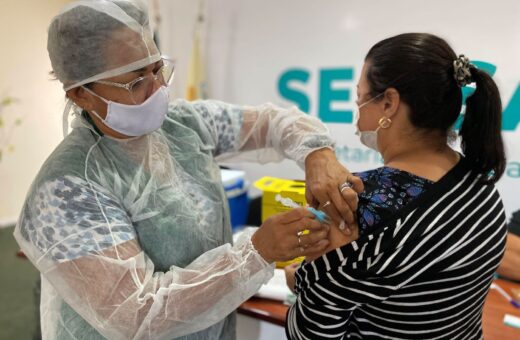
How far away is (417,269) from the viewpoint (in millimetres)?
748

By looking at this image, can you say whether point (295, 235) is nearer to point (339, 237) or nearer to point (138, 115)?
point (339, 237)

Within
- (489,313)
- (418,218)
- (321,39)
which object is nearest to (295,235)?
(418,218)

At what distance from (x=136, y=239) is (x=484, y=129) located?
0.84 meters

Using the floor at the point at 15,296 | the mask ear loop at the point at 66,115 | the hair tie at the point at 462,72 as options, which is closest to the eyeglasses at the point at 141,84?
the mask ear loop at the point at 66,115

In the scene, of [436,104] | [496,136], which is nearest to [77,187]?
[436,104]

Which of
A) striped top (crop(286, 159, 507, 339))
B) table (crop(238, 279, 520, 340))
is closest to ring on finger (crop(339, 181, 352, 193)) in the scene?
striped top (crop(286, 159, 507, 339))

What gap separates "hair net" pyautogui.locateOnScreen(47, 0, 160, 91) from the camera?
2.85ft

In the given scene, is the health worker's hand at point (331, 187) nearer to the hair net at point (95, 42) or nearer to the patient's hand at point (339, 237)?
the patient's hand at point (339, 237)

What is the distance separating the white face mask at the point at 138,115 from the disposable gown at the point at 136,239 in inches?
2.4

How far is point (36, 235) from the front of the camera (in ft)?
2.72

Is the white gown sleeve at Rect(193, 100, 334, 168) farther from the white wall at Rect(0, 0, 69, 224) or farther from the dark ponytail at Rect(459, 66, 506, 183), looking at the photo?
the white wall at Rect(0, 0, 69, 224)

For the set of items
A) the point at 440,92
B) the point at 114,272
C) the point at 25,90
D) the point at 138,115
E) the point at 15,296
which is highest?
the point at 440,92

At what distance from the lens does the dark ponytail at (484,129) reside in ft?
2.66

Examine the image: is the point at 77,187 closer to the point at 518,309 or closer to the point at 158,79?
the point at 158,79
